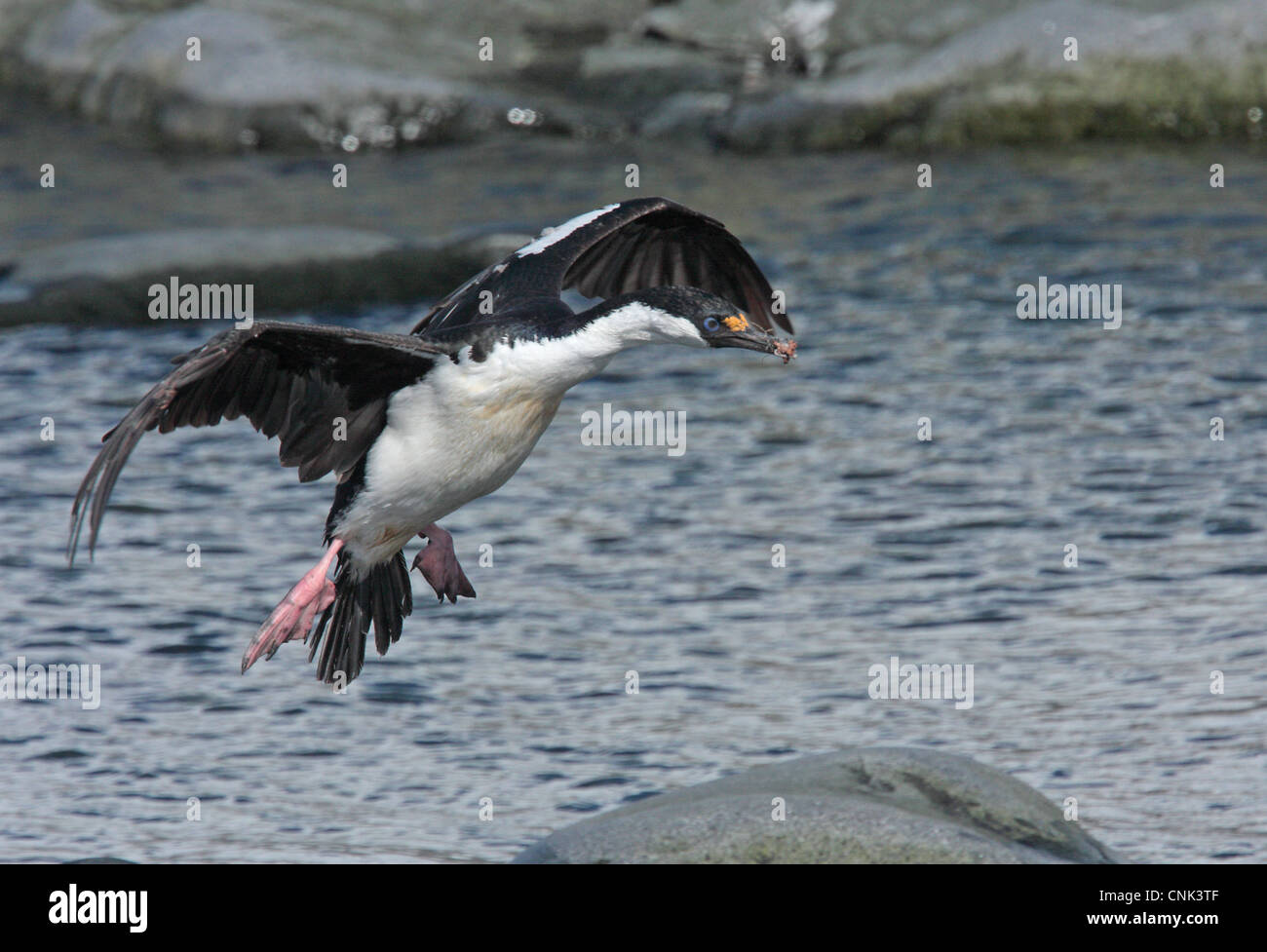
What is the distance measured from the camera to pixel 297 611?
269 inches

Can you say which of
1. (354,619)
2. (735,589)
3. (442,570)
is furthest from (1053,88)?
(354,619)

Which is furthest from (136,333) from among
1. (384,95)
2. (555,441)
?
(384,95)

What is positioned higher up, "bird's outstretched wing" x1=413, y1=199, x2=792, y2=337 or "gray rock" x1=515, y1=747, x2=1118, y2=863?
"bird's outstretched wing" x1=413, y1=199, x2=792, y2=337

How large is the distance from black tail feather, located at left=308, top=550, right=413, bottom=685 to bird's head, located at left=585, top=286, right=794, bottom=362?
1.61m

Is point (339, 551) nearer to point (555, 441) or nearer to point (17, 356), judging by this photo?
point (555, 441)

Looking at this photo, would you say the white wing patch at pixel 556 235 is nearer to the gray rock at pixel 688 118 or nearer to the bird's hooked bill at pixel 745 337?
the bird's hooked bill at pixel 745 337

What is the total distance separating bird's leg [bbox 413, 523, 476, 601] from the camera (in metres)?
7.34

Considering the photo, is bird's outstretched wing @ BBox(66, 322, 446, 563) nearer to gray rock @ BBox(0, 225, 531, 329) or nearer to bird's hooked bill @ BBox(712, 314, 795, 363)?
bird's hooked bill @ BBox(712, 314, 795, 363)

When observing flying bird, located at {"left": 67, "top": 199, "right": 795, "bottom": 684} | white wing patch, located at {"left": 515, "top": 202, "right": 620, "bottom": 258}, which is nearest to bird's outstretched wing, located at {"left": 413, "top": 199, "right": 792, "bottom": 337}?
white wing patch, located at {"left": 515, "top": 202, "right": 620, "bottom": 258}

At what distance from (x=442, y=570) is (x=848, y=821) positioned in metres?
2.12

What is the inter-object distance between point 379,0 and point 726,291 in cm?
1189

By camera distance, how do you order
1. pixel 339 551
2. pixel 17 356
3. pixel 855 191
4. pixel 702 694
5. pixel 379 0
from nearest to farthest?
pixel 339 551 → pixel 702 694 → pixel 17 356 → pixel 855 191 → pixel 379 0

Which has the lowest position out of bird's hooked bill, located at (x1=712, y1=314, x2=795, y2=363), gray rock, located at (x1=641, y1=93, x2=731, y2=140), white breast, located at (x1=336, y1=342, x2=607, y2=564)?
white breast, located at (x1=336, y1=342, x2=607, y2=564)

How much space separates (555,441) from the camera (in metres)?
11.2
